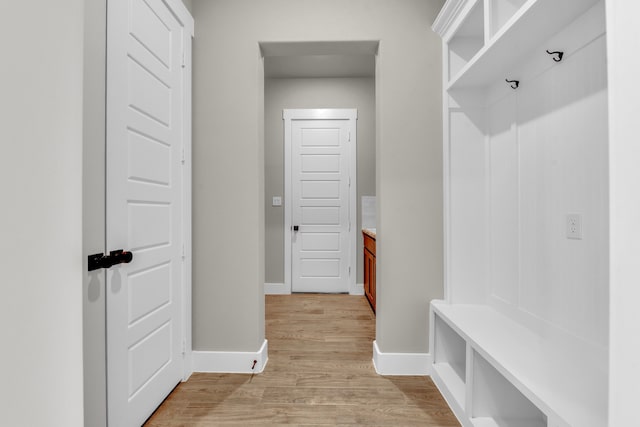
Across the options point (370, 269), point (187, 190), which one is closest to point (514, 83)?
point (187, 190)

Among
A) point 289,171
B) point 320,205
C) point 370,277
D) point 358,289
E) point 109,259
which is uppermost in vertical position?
point 289,171

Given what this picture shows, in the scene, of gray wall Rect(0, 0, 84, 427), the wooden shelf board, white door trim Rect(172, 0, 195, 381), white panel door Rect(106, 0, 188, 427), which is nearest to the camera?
gray wall Rect(0, 0, 84, 427)

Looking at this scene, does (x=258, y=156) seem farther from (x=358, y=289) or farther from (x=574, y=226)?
(x=358, y=289)

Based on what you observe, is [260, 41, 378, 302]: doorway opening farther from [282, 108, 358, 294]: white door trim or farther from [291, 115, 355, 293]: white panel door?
[291, 115, 355, 293]: white panel door

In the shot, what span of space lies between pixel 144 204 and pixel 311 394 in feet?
4.62

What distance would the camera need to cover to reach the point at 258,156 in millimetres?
2254

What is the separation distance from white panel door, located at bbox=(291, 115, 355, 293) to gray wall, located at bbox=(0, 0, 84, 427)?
3.90m

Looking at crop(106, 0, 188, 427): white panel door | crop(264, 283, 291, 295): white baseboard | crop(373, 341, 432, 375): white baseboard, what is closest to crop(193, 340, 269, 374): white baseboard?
crop(106, 0, 188, 427): white panel door

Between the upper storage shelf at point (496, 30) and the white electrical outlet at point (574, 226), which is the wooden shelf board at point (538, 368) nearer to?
the white electrical outlet at point (574, 226)

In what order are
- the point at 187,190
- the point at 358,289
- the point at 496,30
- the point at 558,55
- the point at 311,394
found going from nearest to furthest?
the point at 558,55 → the point at 496,30 → the point at 311,394 → the point at 187,190 → the point at 358,289

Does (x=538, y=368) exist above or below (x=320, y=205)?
below

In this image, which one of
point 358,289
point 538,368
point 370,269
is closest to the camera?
point 538,368

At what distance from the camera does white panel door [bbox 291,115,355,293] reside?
4297 mm

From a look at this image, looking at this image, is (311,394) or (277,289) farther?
(277,289)
